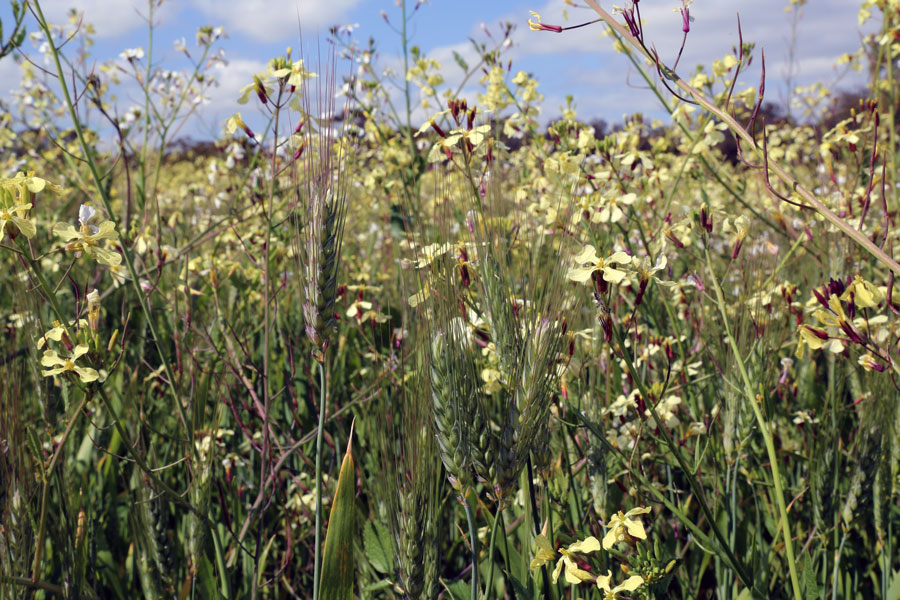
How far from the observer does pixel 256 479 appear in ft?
6.98

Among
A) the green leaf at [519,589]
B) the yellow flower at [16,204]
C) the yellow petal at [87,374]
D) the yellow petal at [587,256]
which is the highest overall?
the yellow flower at [16,204]

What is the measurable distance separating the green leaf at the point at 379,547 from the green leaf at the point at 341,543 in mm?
413

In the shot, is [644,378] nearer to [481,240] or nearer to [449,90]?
[481,240]

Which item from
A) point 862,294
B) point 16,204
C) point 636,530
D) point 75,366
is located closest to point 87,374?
point 75,366

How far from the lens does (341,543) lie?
1.03 m

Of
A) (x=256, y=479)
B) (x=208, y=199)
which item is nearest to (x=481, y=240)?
(x=256, y=479)

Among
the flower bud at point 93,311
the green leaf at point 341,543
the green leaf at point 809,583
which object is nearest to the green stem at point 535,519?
the green leaf at point 341,543

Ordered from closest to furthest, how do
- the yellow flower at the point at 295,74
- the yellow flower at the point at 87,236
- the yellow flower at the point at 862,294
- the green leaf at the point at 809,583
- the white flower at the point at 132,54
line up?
the yellow flower at the point at 862,294
the yellow flower at the point at 87,236
the green leaf at the point at 809,583
the yellow flower at the point at 295,74
the white flower at the point at 132,54

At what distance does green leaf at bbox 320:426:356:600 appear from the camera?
1.02 meters

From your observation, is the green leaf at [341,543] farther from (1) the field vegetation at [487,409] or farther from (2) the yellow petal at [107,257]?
(2) the yellow petal at [107,257]

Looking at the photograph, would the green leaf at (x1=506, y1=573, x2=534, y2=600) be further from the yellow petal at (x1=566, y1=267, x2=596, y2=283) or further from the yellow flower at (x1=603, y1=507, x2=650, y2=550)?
the yellow petal at (x1=566, y1=267, x2=596, y2=283)

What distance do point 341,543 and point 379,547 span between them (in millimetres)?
518

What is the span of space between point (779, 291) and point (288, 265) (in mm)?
1759

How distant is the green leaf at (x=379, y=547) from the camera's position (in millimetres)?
1464
